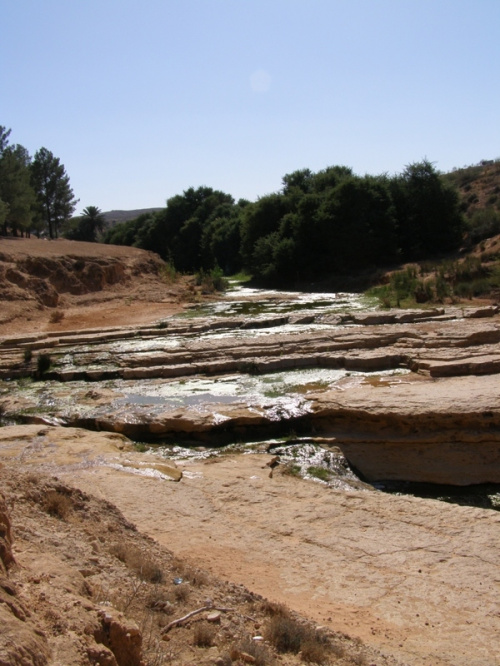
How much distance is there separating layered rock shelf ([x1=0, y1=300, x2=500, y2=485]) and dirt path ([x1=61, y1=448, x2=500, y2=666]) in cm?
181

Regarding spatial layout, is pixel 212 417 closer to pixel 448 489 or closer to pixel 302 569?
pixel 448 489

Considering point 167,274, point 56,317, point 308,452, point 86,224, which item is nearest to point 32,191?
point 167,274

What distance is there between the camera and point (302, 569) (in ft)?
16.0

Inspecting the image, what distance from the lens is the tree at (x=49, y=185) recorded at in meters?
47.1

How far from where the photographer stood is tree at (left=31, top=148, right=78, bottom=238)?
4712 centimetres

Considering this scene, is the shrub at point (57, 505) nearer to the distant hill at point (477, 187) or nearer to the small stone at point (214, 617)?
the small stone at point (214, 617)

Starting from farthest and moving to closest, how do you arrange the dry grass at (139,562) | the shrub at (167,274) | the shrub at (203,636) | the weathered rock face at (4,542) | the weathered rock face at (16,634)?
the shrub at (167,274), the dry grass at (139,562), the shrub at (203,636), the weathered rock face at (4,542), the weathered rock face at (16,634)

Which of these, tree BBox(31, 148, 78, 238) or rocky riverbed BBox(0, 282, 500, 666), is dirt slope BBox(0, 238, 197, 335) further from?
tree BBox(31, 148, 78, 238)

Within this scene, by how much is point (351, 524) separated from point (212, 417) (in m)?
3.61

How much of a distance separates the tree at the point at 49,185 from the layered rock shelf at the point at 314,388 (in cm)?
3357

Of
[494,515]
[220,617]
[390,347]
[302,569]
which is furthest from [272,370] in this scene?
[220,617]

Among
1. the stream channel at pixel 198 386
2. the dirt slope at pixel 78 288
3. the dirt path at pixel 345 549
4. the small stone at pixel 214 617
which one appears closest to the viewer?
the small stone at pixel 214 617

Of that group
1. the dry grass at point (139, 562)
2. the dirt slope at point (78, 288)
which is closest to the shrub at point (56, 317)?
the dirt slope at point (78, 288)

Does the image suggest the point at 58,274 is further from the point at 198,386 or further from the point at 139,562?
the point at 139,562
